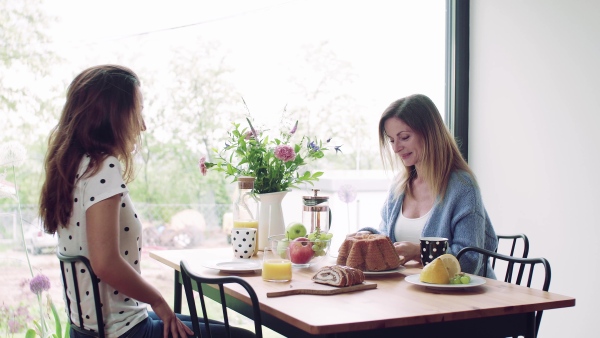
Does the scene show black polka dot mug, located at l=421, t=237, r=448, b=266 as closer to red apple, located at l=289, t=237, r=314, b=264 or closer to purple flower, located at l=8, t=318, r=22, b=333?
red apple, located at l=289, t=237, r=314, b=264

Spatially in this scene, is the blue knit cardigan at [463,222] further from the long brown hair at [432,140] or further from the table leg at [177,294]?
the table leg at [177,294]

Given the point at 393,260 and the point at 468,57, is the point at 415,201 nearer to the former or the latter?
the point at 393,260

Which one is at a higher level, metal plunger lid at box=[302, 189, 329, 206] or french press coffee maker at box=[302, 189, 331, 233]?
metal plunger lid at box=[302, 189, 329, 206]

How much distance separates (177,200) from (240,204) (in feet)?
4.30

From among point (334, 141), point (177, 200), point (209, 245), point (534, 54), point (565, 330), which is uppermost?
point (534, 54)

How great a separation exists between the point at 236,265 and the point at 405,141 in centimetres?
A: 87

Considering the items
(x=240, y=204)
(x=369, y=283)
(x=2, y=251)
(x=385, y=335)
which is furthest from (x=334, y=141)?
(x=385, y=335)

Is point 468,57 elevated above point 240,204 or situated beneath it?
elevated above

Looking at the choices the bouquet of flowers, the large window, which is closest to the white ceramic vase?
the bouquet of flowers

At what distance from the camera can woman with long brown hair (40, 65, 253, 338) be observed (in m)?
1.67

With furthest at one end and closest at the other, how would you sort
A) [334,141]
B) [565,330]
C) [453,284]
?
[334,141] < [565,330] < [453,284]

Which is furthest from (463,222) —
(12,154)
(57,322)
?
(12,154)

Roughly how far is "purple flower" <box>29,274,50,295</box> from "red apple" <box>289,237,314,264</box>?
1523 millimetres

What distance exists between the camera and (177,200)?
3652mm
